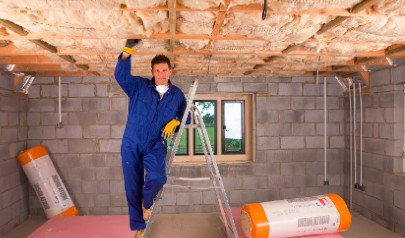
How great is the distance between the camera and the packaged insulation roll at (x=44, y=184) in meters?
3.96

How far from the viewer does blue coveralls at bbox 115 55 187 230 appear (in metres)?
2.27

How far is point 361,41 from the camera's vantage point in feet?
8.29

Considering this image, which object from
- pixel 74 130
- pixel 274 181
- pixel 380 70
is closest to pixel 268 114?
pixel 274 181

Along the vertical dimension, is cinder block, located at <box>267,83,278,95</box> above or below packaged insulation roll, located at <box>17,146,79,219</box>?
above

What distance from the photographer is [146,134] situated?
229 centimetres

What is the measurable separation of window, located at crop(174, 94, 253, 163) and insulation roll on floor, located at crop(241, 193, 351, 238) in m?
1.60

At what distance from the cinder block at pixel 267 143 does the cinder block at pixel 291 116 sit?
0.30 metres

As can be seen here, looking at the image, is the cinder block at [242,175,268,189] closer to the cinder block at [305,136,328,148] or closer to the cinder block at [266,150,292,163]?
the cinder block at [266,150,292,163]

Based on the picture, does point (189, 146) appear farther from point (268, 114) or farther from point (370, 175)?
point (370, 175)

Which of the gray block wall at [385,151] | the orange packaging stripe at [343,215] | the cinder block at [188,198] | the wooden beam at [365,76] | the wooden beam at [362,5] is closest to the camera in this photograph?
the wooden beam at [362,5]

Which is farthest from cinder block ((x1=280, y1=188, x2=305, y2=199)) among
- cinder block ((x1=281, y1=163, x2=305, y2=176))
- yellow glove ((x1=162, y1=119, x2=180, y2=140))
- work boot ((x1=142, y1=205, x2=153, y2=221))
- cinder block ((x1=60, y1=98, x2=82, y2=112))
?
cinder block ((x1=60, y1=98, x2=82, y2=112))

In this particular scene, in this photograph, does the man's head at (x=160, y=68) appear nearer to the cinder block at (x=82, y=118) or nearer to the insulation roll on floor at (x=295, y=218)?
the insulation roll on floor at (x=295, y=218)

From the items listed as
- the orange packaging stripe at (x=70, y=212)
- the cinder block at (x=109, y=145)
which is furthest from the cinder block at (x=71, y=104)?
the orange packaging stripe at (x=70, y=212)

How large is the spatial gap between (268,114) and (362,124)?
120 centimetres
